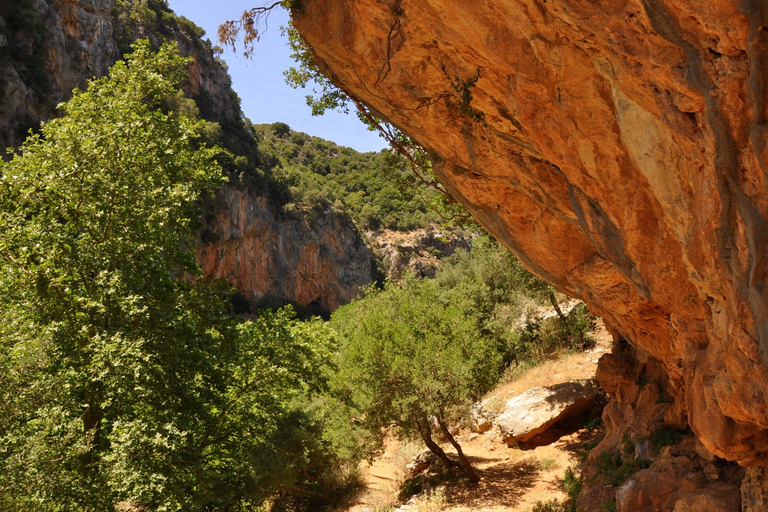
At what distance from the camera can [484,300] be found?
27516 millimetres

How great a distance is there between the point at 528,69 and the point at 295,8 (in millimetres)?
3878

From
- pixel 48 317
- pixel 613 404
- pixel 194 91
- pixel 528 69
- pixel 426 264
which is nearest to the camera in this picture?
pixel 528 69

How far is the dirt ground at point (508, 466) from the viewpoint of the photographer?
12.7 m

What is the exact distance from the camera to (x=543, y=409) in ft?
51.9

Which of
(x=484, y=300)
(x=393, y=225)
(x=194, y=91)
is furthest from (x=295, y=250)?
(x=484, y=300)

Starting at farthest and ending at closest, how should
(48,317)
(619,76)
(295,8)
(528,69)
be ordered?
1. (48,317)
2. (295,8)
3. (528,69)
4. (619,76)

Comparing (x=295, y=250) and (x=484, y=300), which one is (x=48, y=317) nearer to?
(x=484, y=300)

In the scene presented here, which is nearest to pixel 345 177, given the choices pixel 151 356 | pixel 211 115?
pixel 211 115

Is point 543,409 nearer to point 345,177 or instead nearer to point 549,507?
point 549,507

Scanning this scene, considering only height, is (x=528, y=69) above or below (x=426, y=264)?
below

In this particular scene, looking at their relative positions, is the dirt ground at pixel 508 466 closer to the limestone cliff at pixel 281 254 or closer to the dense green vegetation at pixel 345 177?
the limestone cliff at pixel 281 254

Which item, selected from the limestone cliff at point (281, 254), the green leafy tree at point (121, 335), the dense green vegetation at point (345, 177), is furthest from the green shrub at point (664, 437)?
the dense green vegetation at point (345, 177)

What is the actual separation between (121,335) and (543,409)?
1243 centimetres

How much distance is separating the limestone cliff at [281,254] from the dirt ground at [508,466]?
1336 inches
